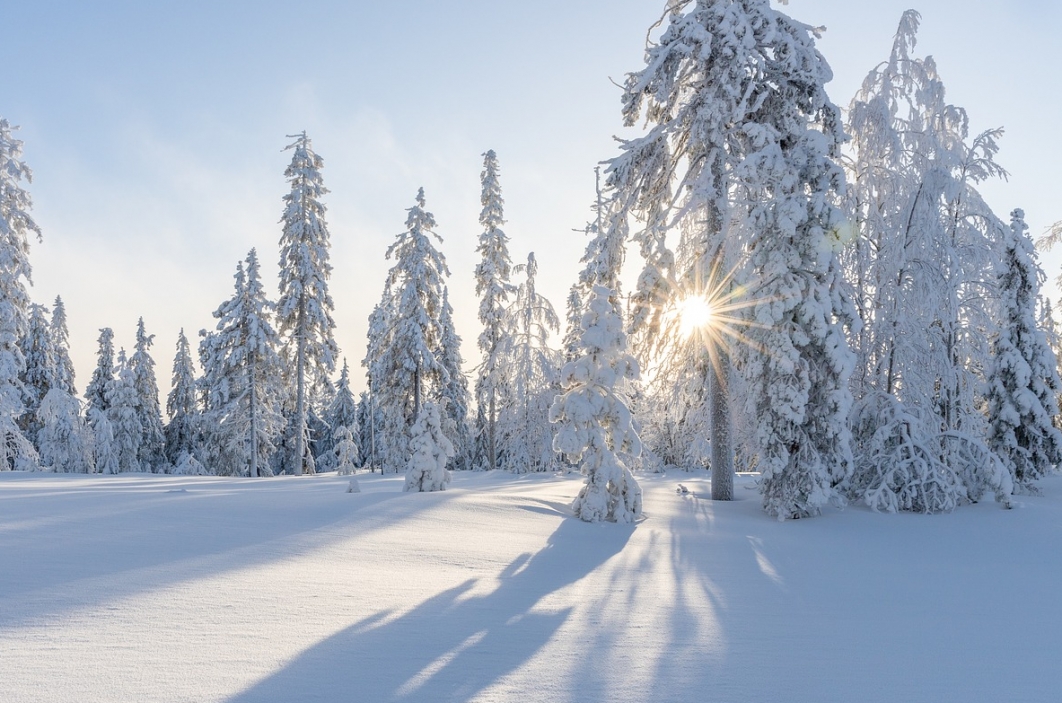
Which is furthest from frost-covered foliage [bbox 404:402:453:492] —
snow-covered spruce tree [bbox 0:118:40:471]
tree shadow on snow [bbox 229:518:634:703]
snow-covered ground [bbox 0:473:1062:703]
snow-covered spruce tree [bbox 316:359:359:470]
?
snow-covered spruce tree [bbox 316:359:359:470]

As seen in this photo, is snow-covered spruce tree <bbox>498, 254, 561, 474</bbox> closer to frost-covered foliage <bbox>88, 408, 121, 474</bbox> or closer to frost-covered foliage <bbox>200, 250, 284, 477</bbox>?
frost-covered foliage <bbox>200, 250, 284, 477</bbox>

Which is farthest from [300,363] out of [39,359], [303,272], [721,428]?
[721,428]

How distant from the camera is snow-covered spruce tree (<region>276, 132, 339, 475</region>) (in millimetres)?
32031

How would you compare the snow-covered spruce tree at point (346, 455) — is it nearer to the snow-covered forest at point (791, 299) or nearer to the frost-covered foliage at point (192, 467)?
the frost-covered foliage at point (192, 467)

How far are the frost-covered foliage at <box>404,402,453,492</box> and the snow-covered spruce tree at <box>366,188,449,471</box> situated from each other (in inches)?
675

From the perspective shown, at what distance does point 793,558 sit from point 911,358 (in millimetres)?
8584

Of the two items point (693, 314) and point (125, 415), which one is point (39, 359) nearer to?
point (125, 415)

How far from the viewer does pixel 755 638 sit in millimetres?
5250

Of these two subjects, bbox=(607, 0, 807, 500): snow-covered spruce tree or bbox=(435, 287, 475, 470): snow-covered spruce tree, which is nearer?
bbox=(607, 0, 807, 500): snow-covered spruce tree

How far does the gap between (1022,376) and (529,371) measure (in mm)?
17524

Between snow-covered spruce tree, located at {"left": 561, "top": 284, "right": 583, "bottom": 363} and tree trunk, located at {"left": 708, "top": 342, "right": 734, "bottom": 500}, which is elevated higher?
snow-covered spruce tree, located at {"left": 561, "top": 284, "right": 583, "bottom": 363}

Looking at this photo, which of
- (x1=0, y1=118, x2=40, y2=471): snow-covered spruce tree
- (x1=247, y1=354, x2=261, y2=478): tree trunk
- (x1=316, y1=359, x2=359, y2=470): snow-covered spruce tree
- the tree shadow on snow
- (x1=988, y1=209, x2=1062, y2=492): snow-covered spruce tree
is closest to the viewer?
the tree shadow on snow

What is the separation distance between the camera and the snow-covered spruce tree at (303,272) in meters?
32.0

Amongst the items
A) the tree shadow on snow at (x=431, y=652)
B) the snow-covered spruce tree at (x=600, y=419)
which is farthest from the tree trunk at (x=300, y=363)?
the tree shadow on snow at (x=431, y=652)
